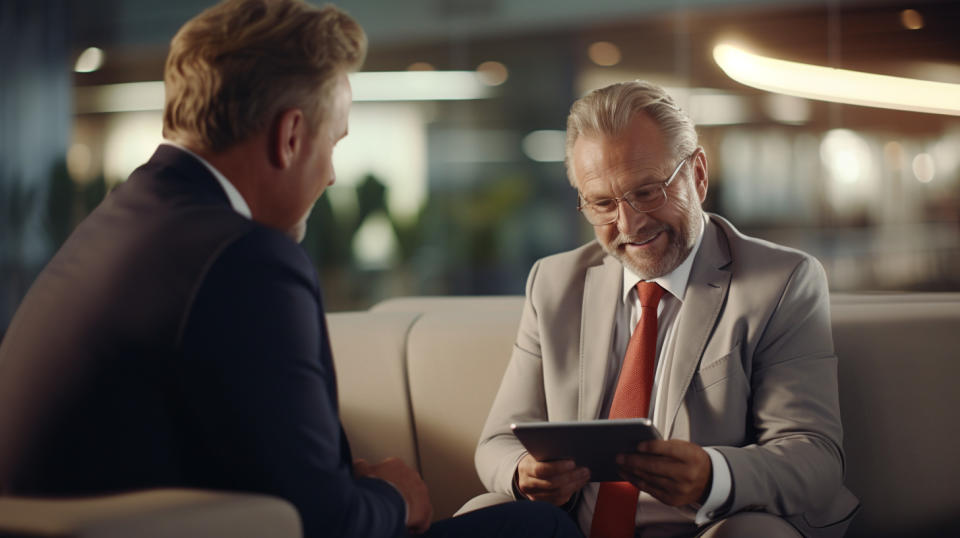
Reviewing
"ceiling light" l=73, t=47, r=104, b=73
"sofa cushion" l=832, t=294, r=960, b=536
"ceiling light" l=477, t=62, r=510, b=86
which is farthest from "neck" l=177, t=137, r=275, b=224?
"ceiling light" l=73, t=47, r=104, b=73

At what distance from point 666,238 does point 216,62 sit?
3.36ft

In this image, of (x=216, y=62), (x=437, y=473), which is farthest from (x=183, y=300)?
(x=437, y=473)

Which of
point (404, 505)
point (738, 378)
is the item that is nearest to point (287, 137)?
point (404, 505)

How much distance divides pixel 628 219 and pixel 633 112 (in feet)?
0.77

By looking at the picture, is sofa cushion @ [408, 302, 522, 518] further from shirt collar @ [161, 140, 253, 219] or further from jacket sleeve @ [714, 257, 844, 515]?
shirt collar @ [161, 140, 253, 219]

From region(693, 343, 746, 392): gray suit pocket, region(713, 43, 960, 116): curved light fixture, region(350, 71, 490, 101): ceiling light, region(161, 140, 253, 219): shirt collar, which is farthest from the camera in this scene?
region(350, 71, 490, 101): ceiling light

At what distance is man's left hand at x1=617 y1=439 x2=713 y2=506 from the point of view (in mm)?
→ 1487

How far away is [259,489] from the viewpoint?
1056 mm

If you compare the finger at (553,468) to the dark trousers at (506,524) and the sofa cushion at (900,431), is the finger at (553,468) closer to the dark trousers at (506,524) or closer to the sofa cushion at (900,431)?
the dark trousers at (506,524)

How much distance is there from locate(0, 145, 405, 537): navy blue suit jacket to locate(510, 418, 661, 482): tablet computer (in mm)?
396

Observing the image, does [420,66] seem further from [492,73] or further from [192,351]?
[192,351]

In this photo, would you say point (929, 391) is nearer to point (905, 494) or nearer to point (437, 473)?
point (905, 494)

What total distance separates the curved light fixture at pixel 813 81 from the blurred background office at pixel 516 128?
3cm

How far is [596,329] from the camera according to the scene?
6.26 feet
